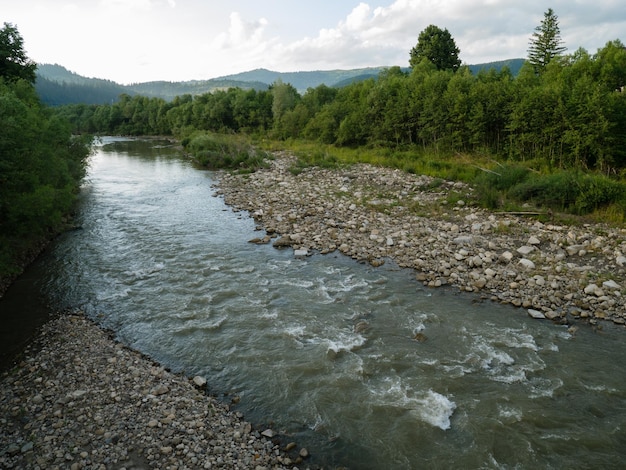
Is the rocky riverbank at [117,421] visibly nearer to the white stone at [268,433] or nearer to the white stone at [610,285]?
the white stone at [268,433]

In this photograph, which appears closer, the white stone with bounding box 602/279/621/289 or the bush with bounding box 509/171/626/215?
the white stone with bounding box 602/279/621/289

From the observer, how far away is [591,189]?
1742 centimetres

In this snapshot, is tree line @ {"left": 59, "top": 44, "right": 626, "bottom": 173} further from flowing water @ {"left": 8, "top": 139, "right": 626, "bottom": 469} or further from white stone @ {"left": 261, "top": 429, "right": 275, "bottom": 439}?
white stone @ {"left": 261, "top": 429, "right": 275, "bottom": 439}

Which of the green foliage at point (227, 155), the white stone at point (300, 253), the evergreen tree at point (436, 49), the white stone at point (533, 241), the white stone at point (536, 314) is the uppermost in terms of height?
the evergreen tree at point (436, 49)

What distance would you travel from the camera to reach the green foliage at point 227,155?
3747 cm

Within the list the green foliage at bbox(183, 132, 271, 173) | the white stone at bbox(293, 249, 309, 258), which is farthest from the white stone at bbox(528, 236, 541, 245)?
the green foliage at bbox(183, 132, 271, 173)

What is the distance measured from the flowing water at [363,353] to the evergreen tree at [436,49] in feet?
148

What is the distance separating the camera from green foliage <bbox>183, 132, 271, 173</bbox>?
37.5 m

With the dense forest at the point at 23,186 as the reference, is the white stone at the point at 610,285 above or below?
below

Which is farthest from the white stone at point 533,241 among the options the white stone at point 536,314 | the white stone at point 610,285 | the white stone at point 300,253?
the white stone at point 300,253

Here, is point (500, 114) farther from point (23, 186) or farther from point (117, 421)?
point (117, 421)

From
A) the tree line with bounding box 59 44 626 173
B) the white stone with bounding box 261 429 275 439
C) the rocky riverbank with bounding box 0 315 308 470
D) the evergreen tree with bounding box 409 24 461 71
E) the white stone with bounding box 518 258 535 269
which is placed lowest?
the white stone with bounding box 261 429 275 439

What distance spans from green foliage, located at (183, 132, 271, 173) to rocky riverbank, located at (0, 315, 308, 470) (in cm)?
2710

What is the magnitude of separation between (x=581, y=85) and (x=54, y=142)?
2868cm
